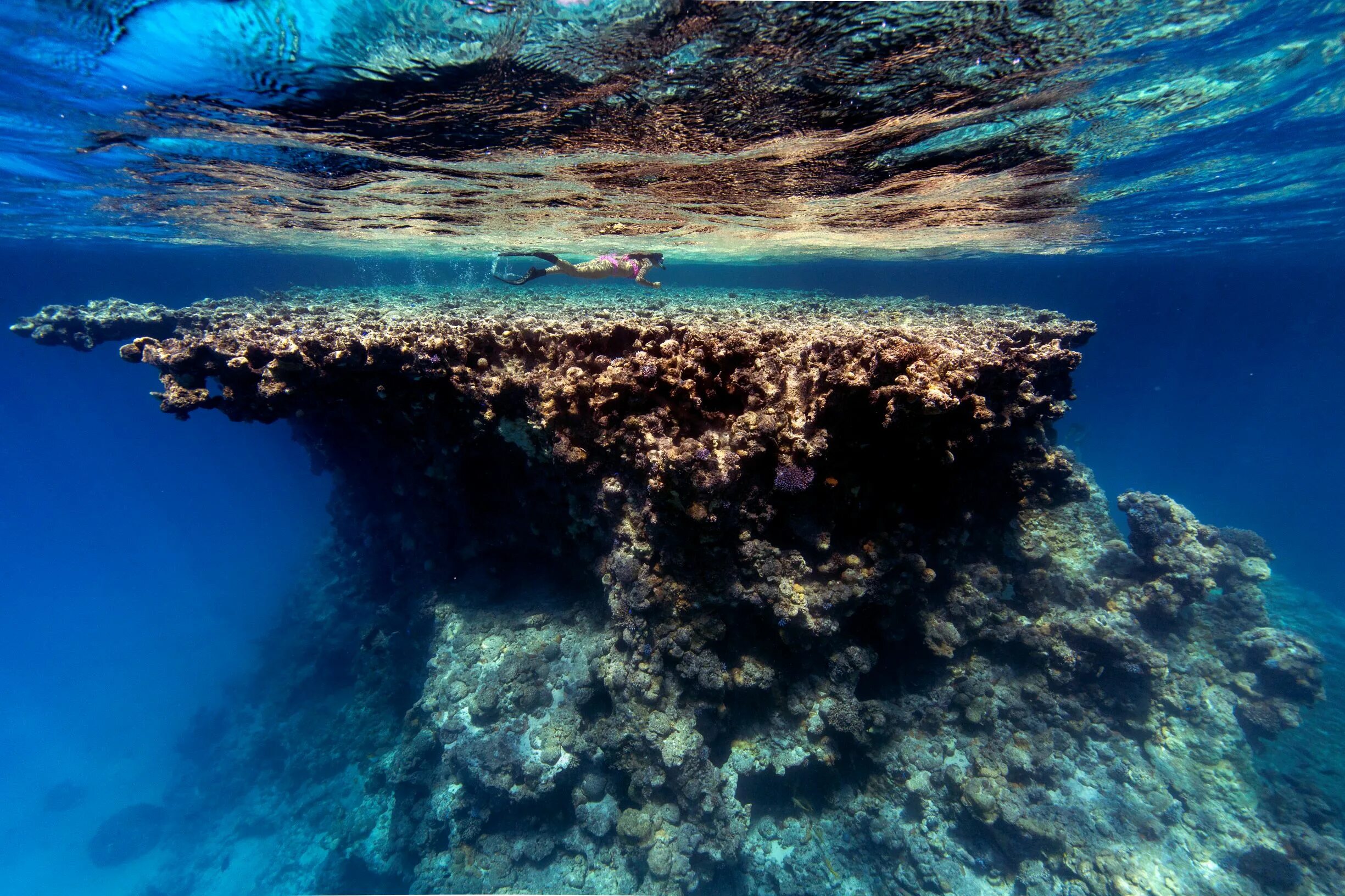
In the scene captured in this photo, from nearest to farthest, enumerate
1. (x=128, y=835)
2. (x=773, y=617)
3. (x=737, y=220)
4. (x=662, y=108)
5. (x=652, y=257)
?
(x=773, y=617), (x=662, y=108), (x=652, y=257), (x=737, y=220), (x=128, y=835)

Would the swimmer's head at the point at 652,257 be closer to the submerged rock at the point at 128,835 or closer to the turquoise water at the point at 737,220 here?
the turquoise water at the point at 737,220

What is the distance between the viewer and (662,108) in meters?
8.98

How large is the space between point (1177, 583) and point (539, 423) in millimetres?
14279

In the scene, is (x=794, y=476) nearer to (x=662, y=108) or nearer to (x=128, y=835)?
(x=662, y=108)

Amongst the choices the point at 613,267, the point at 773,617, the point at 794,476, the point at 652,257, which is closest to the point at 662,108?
the point at 613,267

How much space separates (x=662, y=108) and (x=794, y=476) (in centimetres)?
719

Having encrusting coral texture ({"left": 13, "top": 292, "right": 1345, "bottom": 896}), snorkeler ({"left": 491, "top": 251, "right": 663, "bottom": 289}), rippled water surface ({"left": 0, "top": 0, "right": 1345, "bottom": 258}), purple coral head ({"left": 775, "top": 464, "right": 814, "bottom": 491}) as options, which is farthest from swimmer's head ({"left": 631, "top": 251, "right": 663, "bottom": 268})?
purple coral head ({"left": 775, "top": 464, "right": 814, "bottom": 491})

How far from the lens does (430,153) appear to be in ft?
36.4

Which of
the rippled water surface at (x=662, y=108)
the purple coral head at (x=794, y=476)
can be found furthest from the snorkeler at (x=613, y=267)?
the purple coral head at (x=794, y=476)

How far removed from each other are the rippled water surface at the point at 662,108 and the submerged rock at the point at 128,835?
27.2 meters

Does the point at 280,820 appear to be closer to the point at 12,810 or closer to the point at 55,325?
the point at 55,325

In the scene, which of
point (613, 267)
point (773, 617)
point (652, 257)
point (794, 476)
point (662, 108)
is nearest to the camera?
point (794, 476)

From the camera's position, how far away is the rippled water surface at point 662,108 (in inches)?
259

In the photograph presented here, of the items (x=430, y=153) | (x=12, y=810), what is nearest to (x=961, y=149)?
(x=430, y=153)
